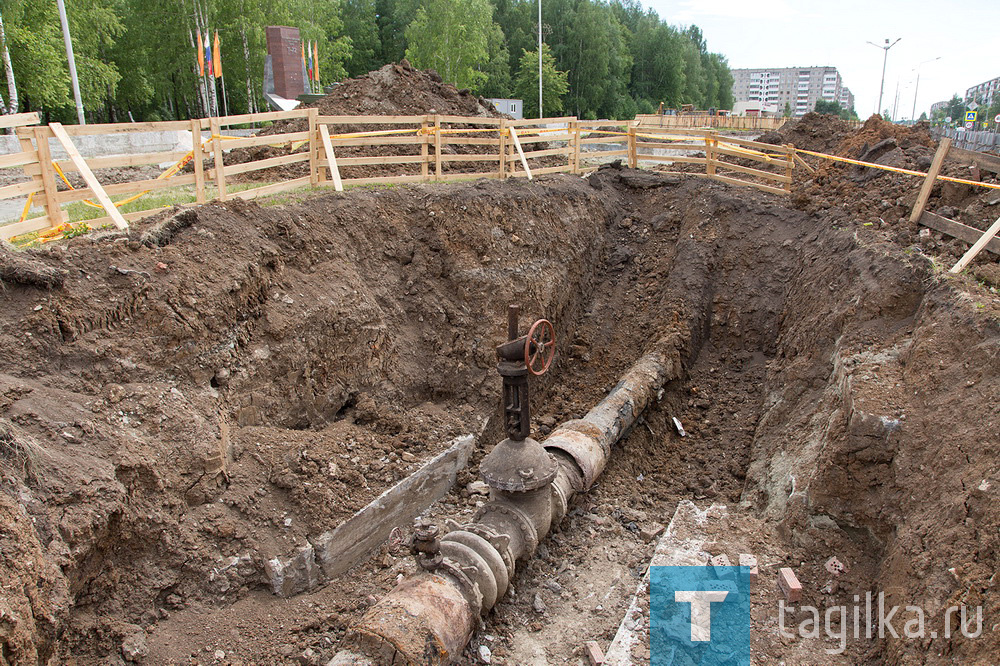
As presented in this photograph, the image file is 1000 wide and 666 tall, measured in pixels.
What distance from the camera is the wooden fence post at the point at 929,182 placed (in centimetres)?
874

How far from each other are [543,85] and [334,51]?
55.3 ft

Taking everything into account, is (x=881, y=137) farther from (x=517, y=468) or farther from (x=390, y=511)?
(x=390, y=511)

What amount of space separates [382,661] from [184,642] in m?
1.94

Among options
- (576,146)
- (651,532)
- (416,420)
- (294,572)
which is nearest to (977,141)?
(576,146)

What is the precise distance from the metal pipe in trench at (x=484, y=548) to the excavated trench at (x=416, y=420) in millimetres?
647

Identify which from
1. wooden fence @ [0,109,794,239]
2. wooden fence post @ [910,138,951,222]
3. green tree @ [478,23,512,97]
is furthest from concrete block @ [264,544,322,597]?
green tree @ [478,23,512,97]

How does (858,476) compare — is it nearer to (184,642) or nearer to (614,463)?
(614,463)

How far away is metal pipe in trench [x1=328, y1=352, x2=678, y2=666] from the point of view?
5.06 meters

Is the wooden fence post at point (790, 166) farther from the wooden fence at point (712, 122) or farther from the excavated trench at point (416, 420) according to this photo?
the wooden fence at point (712, 122)

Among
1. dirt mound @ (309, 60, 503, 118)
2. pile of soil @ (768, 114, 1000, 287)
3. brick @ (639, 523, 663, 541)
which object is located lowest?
brick @ (639, 523, 663, 541)

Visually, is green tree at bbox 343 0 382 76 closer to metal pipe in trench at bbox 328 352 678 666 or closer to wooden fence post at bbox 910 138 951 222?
wooden fence post at bbox 910 138 951 222

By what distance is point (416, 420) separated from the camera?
8.98 metres

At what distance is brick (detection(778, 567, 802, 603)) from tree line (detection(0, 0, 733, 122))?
964 inches

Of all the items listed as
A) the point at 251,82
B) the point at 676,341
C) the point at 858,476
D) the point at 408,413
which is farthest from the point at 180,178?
the point at 251,82
